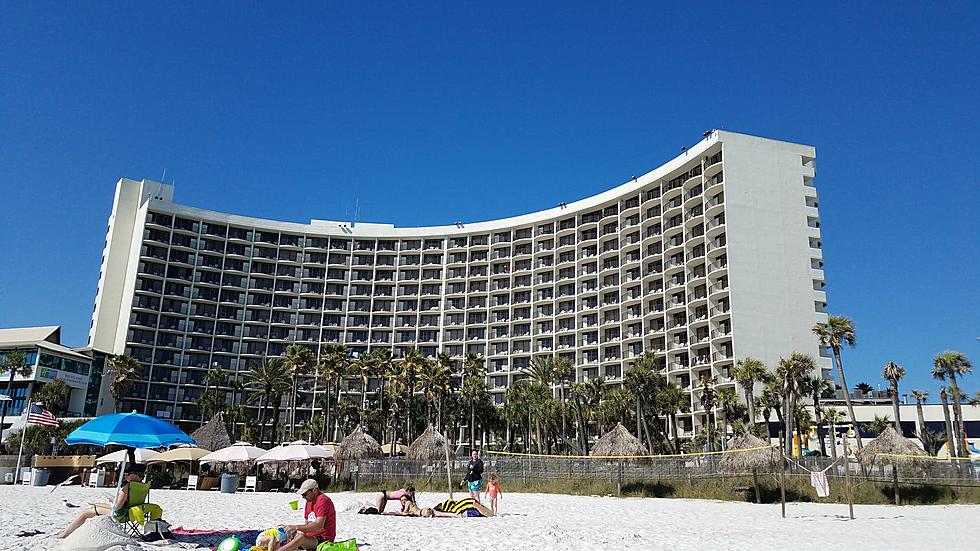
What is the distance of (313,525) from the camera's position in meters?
11.3

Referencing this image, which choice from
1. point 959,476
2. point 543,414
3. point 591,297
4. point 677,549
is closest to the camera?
point 677,549

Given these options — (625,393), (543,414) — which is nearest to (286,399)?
(543,414)

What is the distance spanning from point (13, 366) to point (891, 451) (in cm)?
6377

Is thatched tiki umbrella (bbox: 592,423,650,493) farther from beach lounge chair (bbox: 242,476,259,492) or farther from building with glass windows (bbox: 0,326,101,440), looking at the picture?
building with glass windows (bbox: 0,326,101,440)

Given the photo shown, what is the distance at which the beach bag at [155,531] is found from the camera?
13492mm

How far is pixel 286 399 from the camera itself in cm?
8819

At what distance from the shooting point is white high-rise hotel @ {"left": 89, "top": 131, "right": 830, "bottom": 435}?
68750 mm

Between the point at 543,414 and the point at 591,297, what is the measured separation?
64.7 feet

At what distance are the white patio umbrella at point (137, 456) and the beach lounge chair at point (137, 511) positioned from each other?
21182 millimetres

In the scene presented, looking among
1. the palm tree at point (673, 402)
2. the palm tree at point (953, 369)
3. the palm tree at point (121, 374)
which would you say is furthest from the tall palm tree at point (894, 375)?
the palm tree at point (121, 374)

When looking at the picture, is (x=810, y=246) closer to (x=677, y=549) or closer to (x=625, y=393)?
(x=625, y=393)

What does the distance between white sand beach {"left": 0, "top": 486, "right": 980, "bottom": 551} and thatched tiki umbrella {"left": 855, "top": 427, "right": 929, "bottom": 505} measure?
10.2 feet

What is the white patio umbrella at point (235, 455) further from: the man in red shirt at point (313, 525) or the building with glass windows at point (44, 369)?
the building with glass windows at point (44, 369)

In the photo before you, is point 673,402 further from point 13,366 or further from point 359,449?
point 13,366
